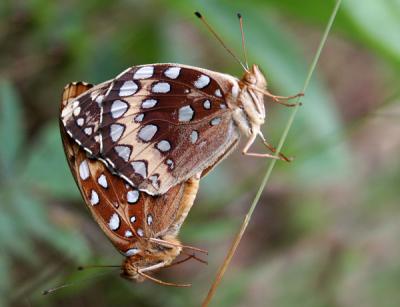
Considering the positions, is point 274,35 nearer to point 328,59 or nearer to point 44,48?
point 44,48

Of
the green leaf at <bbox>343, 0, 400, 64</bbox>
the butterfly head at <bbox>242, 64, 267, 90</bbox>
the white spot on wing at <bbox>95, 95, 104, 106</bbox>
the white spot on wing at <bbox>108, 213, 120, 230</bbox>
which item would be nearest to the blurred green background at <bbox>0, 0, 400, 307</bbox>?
the green leaf at <bbox>343, 0, 400, 64</bbox>

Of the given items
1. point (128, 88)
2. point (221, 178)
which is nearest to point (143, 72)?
point (128, 88)

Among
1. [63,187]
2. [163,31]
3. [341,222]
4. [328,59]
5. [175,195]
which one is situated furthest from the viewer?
[328,59]

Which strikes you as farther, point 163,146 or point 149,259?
point 163,146

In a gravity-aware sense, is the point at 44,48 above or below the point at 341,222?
above

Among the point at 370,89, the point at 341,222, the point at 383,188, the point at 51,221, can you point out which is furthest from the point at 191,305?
the point at 370,89

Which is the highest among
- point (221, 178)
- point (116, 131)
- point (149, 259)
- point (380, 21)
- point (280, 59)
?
point (116, 131)

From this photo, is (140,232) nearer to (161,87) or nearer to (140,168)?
(140,168)
